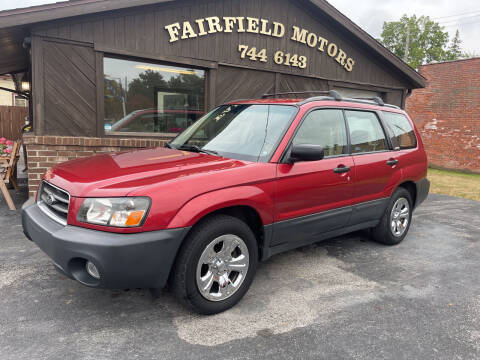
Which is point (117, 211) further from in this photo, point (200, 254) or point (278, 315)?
point (278, 315)

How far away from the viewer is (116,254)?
92.9 inches

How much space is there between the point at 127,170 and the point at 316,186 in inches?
69.9

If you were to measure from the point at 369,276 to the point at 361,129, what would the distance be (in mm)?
1671

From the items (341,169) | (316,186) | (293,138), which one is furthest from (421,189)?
(293,138)

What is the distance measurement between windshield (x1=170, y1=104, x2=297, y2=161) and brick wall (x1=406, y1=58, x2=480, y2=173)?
605 inches

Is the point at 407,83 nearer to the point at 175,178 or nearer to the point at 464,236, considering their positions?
the point at 464,236

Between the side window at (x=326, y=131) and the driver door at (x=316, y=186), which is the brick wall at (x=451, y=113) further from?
the driver door at (x=316, y=186)

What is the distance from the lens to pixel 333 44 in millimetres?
9367

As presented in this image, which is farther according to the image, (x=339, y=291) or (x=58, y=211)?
(x=339, y=291)

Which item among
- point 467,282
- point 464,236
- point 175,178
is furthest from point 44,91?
point 464,236

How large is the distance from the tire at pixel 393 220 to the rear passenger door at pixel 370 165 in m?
0.17

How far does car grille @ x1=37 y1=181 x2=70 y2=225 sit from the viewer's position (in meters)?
2.72

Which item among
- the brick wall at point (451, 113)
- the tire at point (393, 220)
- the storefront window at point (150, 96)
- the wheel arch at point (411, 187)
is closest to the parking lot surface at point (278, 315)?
the tire at point (393, 220)

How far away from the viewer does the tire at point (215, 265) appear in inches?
105
